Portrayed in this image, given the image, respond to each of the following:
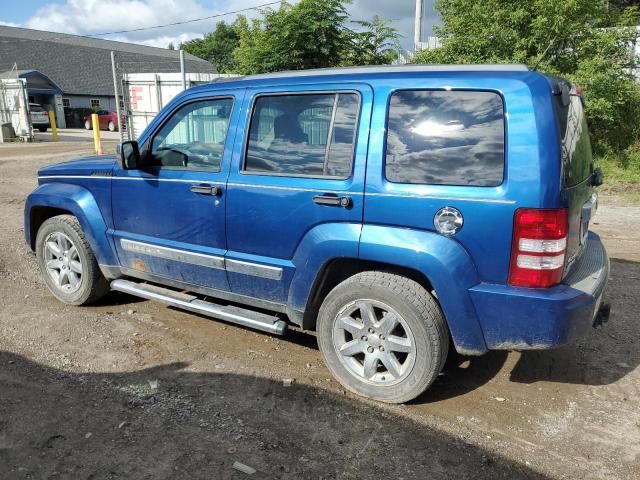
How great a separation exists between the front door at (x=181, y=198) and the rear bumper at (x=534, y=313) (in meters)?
1.88

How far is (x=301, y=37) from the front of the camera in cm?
1167

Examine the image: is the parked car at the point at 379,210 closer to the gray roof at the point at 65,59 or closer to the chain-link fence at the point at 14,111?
the chain-link fence at the point at 14,111

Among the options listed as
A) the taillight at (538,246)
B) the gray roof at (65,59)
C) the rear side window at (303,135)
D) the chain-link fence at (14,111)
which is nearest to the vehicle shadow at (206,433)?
the taillight at (538,246)

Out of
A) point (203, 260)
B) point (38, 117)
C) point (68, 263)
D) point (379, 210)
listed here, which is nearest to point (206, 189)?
point (203, 260)

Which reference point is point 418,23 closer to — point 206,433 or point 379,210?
point 379,210

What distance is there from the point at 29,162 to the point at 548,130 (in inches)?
654

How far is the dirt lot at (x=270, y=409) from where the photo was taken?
2.74m

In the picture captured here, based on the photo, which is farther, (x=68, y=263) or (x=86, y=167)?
(x=68, y=263)

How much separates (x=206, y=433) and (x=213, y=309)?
3.55 feet

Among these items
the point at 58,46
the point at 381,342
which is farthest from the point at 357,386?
the point at 58,46

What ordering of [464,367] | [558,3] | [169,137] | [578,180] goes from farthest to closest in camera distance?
[558,3]
[169,137]
[464,367]
[578,180]

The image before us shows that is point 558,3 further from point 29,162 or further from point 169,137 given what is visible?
point 29,162

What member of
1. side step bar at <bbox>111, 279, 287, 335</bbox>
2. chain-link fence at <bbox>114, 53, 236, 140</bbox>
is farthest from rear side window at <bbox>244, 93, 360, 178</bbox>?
chain-link fence at <bbox>114, 53, 236, 140</bbox>

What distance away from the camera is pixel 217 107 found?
3.92m
